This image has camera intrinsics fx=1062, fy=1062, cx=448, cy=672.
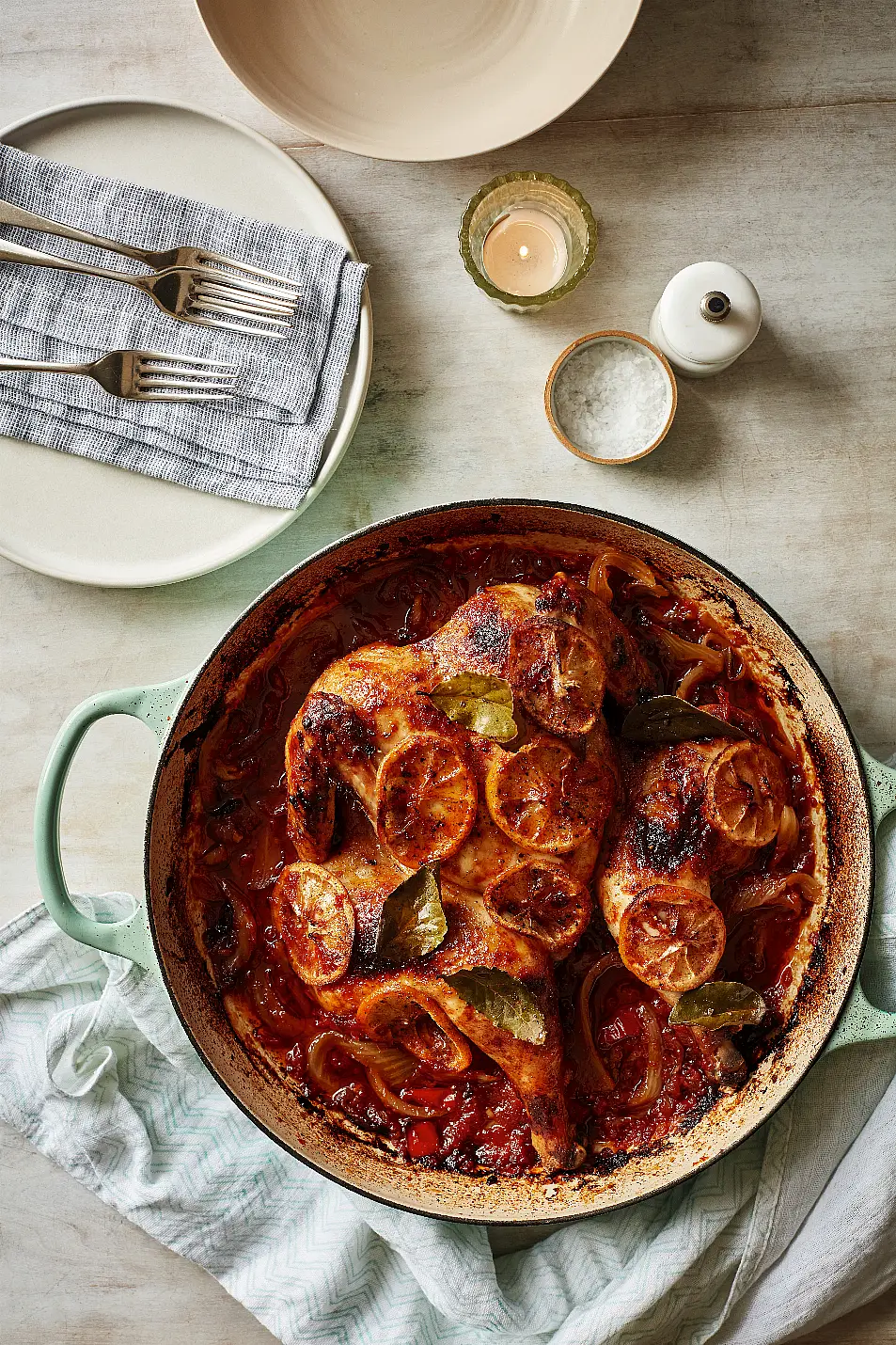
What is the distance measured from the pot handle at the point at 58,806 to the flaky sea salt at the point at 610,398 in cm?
114

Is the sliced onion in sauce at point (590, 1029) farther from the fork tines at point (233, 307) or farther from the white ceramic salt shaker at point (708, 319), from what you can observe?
the fork tines at point (233, 307)

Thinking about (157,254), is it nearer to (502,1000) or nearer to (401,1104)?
(502,1000)

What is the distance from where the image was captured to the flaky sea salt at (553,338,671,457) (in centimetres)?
262

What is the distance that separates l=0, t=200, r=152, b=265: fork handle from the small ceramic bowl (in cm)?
102

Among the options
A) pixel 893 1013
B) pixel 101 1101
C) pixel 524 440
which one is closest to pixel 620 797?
pixel 893 1013

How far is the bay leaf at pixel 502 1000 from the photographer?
7.04 ft

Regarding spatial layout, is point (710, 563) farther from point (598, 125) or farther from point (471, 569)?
point (598, 125)

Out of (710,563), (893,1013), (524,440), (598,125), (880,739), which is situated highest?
(598,125)

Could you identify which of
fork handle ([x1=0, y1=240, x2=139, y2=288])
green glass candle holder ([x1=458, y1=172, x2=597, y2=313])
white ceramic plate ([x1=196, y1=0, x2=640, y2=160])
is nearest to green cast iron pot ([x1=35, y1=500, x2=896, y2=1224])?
green glass candle holder ([x1=458, y1=172, x2=597, y2=313])

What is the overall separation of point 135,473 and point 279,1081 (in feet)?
4.91

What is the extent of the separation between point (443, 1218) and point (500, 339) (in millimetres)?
2072

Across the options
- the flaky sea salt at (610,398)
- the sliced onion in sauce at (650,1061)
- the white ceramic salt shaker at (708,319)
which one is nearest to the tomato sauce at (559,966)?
the sliced onion in sauce at (650,1061)

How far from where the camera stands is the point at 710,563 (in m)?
2.28

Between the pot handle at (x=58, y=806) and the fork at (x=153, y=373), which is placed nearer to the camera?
the pot handle at (x=58, y=806)
